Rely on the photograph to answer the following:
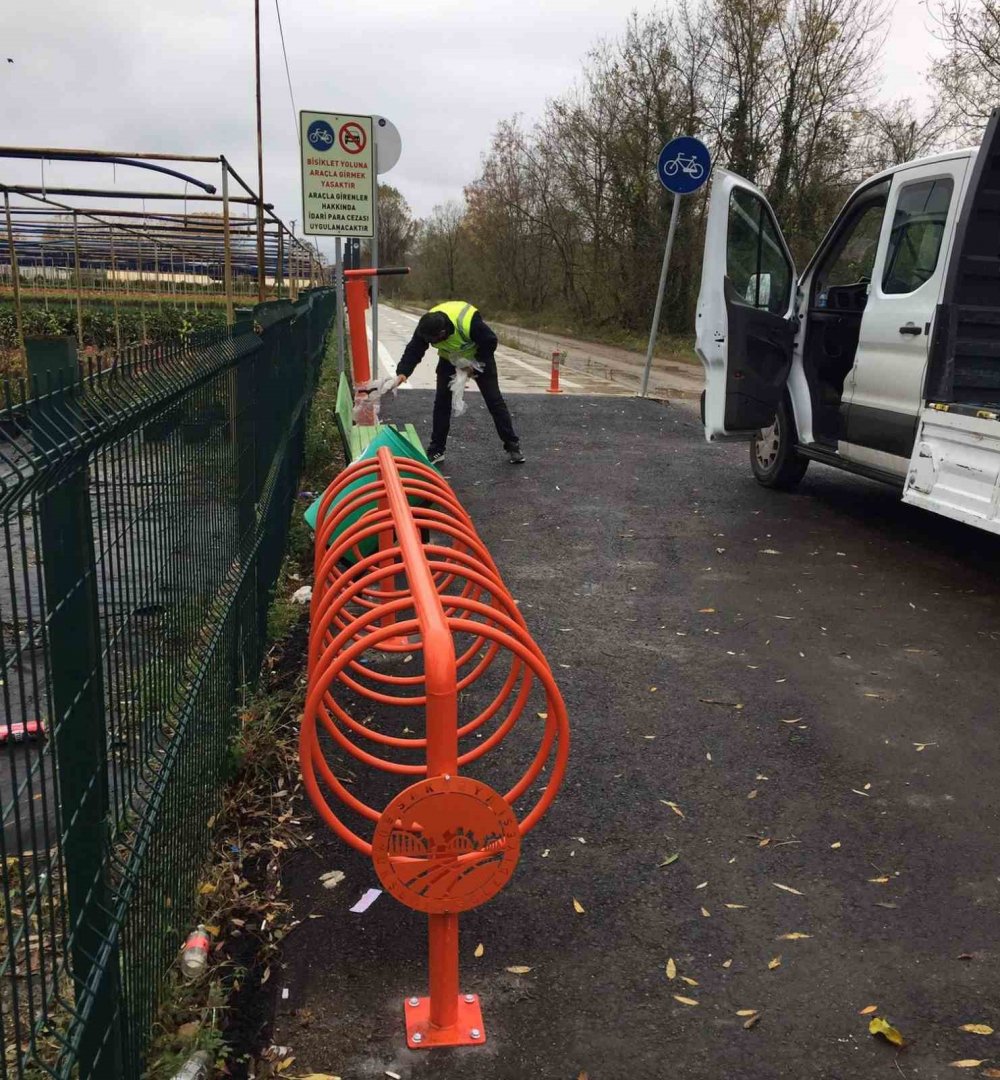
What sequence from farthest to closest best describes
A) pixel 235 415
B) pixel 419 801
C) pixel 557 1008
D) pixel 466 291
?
pixel 466 291 < pixel 235 415 < pixel 557 1008 < pixel 419 801

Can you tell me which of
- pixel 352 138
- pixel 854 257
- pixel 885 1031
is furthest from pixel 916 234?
pixel 885 1031

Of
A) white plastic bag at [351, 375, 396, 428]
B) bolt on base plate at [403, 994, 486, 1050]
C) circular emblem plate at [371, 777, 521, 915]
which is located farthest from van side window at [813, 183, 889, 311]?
bolt on base plate at [403, 994, 486, 1050]

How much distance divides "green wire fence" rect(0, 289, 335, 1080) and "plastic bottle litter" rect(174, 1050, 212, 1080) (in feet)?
0.37

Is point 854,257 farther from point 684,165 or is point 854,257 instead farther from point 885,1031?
point 885,1031

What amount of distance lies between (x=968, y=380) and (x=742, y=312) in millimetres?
1765

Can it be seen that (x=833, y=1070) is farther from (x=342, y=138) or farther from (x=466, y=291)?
(x=466, y=291)

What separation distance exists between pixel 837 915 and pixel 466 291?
185 ft

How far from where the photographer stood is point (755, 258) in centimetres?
767

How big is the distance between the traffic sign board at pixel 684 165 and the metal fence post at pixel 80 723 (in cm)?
1181

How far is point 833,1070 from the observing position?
99.0 inches

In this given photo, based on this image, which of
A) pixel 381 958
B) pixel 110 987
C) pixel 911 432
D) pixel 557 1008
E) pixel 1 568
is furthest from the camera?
pixel 911 432

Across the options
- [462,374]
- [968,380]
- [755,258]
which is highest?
[755,258]

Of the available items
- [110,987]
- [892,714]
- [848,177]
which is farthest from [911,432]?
[848,177]

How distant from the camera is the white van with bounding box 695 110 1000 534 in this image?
5.94 m
